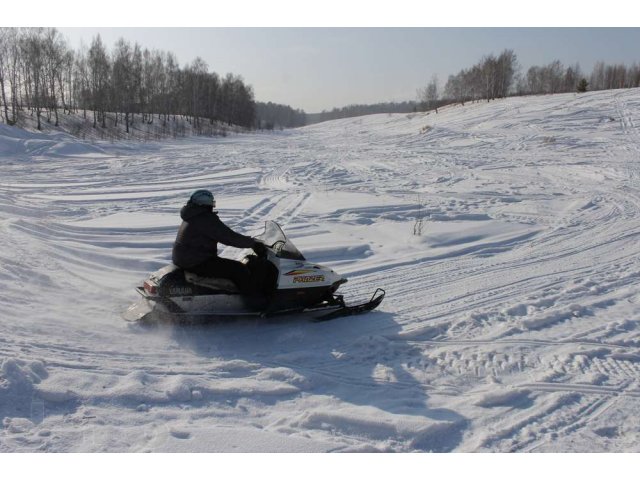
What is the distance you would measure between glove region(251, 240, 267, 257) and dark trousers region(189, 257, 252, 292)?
0.75 ft

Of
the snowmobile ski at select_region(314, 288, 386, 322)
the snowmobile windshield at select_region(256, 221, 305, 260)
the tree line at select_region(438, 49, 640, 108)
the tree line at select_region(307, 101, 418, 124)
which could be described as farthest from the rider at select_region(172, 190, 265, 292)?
the tree line at select_region(307, 101, 418, 124)

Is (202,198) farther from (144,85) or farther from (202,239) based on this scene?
(144,85)

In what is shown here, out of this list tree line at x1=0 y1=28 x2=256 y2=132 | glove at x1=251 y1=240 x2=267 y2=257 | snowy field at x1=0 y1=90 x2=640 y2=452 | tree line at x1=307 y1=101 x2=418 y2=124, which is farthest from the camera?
tree line at x1=307 y1=101 x2=418 y2=124

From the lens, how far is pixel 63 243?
26.7 ft

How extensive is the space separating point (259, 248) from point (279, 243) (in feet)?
0.96

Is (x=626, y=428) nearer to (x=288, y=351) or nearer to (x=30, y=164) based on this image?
(x=288, y=351)

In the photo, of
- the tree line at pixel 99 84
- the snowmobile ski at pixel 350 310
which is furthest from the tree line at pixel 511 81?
the snowmobile ski at pixel 350 310

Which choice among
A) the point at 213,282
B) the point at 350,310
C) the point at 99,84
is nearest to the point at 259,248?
the point at 213,282

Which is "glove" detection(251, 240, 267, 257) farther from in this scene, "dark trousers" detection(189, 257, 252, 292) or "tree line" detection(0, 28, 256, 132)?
"tree line" detection(0, 28, 256, 132)

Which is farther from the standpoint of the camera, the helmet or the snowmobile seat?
the snowmobile seat

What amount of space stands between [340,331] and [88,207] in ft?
27.5

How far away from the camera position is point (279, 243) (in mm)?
5543

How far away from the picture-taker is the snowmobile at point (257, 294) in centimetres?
508

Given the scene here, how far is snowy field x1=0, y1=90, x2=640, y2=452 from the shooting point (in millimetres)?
3490
